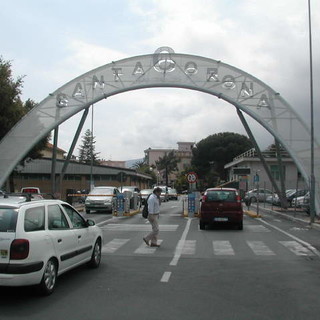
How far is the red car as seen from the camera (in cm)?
1891

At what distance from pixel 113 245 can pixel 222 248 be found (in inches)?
125

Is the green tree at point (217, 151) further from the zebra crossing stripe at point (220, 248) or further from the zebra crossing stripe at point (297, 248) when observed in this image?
the zebra crossing stripe at point (220, 248)

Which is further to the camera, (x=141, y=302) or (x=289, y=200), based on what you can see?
(x=289, y=200)

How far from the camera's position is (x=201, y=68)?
101 ft

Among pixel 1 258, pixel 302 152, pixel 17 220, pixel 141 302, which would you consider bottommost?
pixel 141 302

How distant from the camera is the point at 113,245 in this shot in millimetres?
13969

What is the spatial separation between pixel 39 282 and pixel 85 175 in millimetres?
58172

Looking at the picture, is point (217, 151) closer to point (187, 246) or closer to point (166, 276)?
point (187, 246)

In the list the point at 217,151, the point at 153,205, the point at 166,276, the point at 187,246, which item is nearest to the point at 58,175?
the point at 217,151

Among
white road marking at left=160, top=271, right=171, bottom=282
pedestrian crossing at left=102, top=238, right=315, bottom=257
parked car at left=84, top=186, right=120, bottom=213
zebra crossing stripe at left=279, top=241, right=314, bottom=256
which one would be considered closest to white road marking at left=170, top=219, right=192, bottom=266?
pedestrian crossing at left=102, top=238, right=315, bottom=257

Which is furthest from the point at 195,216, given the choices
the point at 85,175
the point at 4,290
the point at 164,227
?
the point at 85,175

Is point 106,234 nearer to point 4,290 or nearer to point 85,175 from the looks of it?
point 4,290

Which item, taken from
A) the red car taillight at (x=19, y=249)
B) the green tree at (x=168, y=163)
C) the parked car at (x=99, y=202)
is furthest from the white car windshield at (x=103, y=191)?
the green tree at (x=168, y=163)

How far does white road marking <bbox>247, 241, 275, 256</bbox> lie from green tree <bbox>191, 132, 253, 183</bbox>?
7134 centimetres
